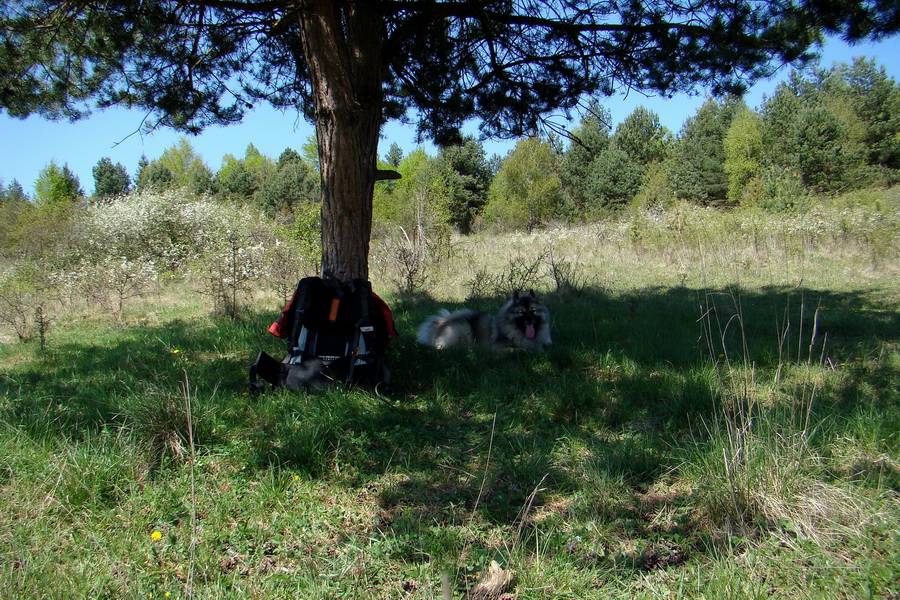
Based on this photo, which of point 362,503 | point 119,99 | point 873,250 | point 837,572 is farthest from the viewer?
point 873,250

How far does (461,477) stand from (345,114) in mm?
3006

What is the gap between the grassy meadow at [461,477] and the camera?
1.88 metres

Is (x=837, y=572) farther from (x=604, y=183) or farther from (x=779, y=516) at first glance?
(x=604, y=183)

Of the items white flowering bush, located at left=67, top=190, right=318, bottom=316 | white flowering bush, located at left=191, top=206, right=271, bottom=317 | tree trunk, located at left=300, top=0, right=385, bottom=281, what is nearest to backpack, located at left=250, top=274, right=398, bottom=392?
tree trunk, located at left=300, top=0, right=385, bottom=281

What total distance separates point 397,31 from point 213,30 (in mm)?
2159

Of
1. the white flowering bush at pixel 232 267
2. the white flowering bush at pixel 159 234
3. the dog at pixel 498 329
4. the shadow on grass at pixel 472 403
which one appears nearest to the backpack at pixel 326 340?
the shadow on grass at pixel 472 403

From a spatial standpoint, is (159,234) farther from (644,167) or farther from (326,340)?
(644,167)

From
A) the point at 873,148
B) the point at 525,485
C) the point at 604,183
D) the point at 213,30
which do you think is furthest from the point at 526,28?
the point at 873,148

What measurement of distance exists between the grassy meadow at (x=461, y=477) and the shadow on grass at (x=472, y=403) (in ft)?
0.07

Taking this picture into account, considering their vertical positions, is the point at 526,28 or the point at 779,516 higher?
the point at 526,28

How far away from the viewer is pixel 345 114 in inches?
155

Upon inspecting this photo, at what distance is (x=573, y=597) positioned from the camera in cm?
Answer: 182

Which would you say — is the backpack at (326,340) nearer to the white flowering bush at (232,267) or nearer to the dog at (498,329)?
the dog at (498,329)

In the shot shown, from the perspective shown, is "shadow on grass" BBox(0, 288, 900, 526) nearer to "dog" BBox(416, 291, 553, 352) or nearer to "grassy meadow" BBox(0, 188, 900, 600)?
"grassy meadow" BBox(0, 188, 900, 600)
